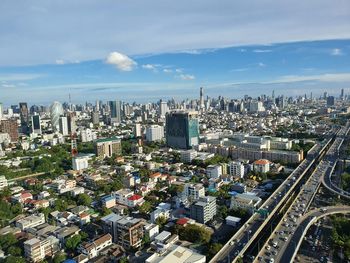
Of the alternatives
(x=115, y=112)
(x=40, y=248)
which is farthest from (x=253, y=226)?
(x=115, y=112)

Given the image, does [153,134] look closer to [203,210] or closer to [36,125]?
[36,125]

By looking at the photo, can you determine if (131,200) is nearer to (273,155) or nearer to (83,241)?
(83,241)

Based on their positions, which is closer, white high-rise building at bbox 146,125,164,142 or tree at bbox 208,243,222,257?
tree at bbox 208,243,222,257

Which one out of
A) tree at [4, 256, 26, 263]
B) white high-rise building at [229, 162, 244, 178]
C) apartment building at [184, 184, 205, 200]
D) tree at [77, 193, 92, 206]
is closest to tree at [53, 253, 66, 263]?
tree at [4, 256, 26, 263]

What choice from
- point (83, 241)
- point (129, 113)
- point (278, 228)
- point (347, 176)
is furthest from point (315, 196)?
point (129, 113)

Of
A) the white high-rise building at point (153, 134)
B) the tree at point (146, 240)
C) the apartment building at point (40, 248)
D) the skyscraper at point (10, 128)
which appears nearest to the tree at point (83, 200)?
the apartment building at point (40, 248)

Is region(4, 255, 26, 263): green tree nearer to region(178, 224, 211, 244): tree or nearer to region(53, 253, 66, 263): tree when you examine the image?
region(53, 253, 66, 263): tree
